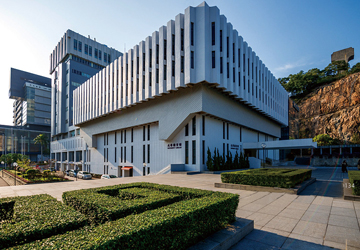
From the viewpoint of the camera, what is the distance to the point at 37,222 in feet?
13.4

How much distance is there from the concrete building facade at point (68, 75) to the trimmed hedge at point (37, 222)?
2519 inches

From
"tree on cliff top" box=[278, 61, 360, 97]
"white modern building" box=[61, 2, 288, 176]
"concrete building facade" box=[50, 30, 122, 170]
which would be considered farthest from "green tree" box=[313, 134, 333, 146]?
"concrete building facade" box=[50, 30, 122, 170]

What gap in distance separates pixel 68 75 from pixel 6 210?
73828 millimetres

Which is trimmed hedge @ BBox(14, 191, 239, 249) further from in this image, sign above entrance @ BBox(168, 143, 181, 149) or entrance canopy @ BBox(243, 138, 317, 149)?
entrance canopy @ BBox(243, 138, 317, 149)

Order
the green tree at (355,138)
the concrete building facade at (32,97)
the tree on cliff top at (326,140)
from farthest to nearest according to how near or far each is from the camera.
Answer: the concrete building facade at (32,97) < the tree on cliff top at (326,140) < the green tree at (355,138)

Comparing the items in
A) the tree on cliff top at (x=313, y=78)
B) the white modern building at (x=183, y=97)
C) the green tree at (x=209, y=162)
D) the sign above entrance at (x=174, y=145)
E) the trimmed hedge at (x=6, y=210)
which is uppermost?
the tree on cliff top at (x=313, y=78)

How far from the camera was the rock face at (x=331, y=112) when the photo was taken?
59.8 metres

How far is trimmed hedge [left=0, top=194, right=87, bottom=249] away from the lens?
11.6 feet

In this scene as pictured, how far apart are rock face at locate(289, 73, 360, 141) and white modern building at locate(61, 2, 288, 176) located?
3189 cm

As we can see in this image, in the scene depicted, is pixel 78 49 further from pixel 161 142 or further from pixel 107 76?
pixel 161 142

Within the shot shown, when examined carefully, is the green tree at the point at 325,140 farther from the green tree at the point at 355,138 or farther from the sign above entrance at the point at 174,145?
the sign above entrance at the point at 174,145

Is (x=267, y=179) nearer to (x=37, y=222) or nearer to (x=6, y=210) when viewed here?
(x=37, y=222)

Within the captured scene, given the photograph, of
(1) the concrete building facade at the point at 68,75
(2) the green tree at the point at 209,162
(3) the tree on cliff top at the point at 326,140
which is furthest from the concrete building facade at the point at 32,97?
(3) the tree on cliff top at the point at 326,140

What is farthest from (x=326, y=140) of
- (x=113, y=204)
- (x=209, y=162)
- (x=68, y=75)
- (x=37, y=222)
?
(x=68, y=75)
